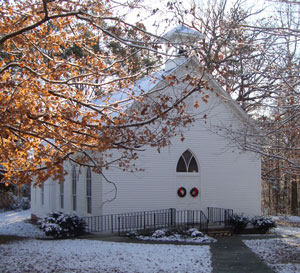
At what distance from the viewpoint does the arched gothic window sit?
786 inches

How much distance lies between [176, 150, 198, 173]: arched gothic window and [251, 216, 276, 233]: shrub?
343cm

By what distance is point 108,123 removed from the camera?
9648 mm

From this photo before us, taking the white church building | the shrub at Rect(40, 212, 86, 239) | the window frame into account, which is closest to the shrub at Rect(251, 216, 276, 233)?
the white church building

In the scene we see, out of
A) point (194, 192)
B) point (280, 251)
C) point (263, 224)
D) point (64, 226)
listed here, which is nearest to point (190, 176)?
point (194, 192)

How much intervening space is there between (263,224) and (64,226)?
8.35 m

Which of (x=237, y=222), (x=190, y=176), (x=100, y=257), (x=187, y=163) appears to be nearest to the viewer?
(x=100, y=257)

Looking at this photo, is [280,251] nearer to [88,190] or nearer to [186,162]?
[186,162]

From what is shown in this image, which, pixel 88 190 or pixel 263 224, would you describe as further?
pixel 88 190

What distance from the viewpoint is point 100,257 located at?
12773mm

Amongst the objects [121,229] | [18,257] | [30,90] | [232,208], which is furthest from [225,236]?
[30,90]

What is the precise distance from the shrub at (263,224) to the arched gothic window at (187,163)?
343 centimetres

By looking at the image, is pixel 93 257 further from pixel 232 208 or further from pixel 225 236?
pixel 232 208

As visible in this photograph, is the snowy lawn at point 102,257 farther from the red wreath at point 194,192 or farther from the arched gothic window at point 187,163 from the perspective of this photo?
the arched gothic window at point 187,163

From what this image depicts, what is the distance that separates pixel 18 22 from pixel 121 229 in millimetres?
11226
